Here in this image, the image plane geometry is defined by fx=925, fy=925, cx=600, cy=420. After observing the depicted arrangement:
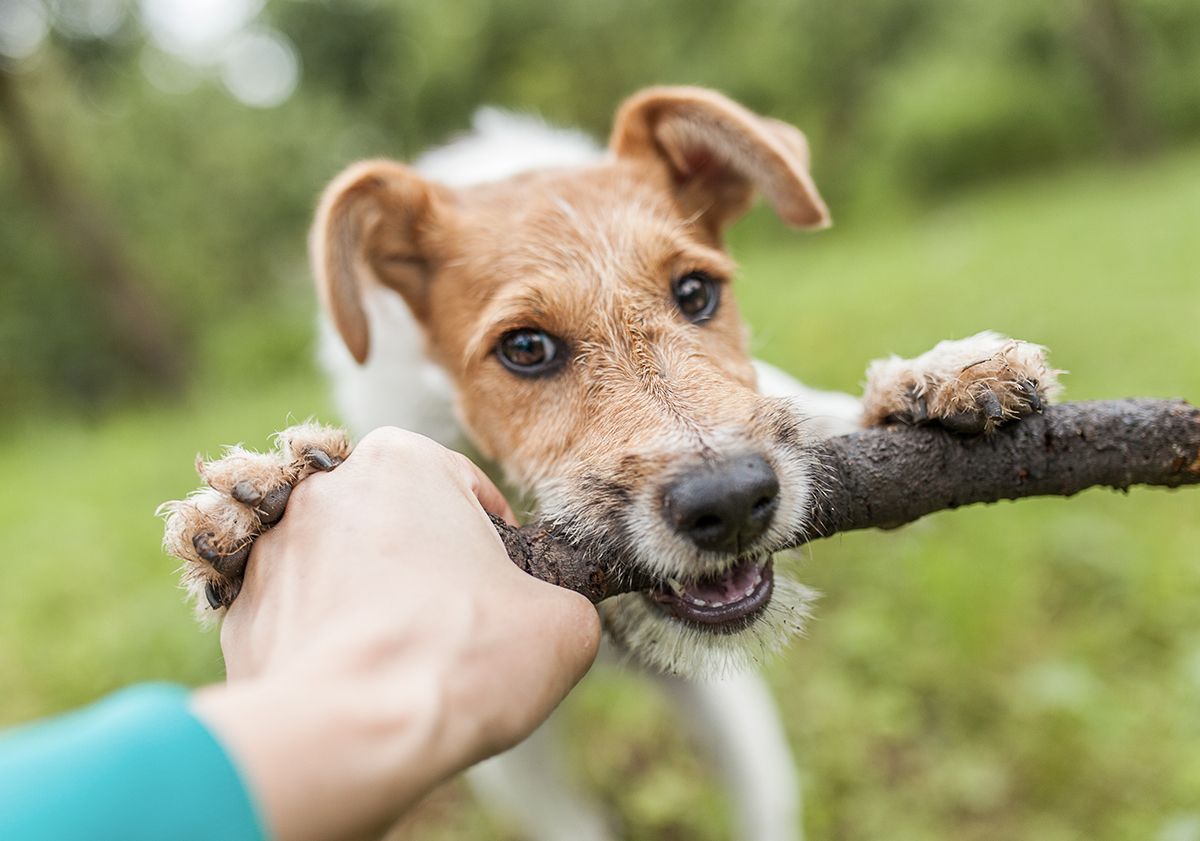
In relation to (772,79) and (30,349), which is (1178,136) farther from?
(30,349)

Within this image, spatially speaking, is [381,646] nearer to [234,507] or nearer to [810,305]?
[234,507]

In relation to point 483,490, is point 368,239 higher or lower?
higher

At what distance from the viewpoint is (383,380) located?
3178 millimetres

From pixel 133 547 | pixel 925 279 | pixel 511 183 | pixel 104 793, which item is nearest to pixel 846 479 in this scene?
pixel 104 793

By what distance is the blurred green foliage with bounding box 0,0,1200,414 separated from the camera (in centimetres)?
1762

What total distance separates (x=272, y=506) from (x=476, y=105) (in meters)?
24.1

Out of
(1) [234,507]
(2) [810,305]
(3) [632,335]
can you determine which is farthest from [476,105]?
(1) [234,507]

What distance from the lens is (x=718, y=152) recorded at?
3.12 m

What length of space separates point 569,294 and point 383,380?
920 mm

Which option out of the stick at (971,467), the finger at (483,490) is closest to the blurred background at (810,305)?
the stick at (971,467)

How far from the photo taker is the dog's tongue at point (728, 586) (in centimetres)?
207

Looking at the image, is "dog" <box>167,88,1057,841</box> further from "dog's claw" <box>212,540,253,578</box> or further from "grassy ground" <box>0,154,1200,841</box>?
"grassy ground" <box>0,154,1200,841</box>

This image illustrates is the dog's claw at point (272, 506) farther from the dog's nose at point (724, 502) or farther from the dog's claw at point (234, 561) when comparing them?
the dog's nose at point (724, 502)

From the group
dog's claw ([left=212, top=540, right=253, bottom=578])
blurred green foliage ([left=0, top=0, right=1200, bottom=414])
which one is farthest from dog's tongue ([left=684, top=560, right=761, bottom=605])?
blurred green foliage ([left=0, top=0, right=1200, bottom=414])
